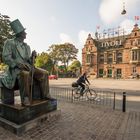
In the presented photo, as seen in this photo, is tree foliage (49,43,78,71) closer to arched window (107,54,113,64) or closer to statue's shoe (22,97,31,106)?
arched window (107,54,113,64)

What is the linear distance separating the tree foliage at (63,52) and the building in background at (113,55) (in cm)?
376

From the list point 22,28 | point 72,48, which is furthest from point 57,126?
point 72,48

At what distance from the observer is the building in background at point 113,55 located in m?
41.5

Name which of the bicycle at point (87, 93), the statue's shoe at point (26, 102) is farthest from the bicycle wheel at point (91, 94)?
the statue's shoe at point (26, 102)

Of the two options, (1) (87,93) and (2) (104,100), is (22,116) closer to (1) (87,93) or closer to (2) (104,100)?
(2) (104,100)

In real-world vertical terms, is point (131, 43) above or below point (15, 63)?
above

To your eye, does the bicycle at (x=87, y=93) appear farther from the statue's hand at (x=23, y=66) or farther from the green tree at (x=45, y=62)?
the green tree at (x=45, y=62)

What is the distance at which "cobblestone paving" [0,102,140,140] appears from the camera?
3996mm

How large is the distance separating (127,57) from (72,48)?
17957 mm

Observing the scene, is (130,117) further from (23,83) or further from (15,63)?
(15,63)

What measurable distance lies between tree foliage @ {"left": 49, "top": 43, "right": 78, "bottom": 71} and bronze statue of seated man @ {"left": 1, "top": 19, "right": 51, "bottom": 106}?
45.9 meters

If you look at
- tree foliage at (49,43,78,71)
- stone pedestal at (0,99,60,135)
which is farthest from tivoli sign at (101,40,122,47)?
stone pedestal at (0,99,60,135)

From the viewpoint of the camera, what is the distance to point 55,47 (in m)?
51.3

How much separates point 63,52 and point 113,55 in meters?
16.2
